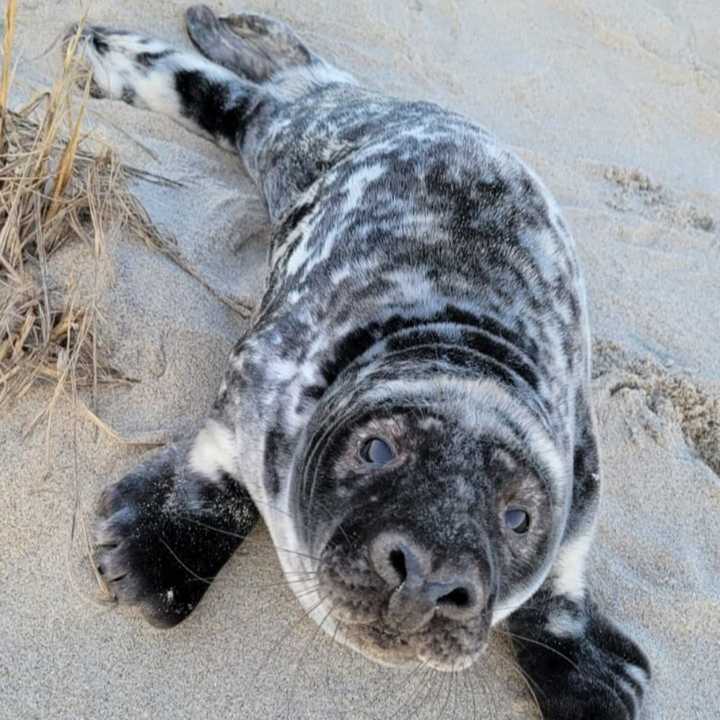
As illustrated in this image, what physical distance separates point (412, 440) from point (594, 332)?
190cm

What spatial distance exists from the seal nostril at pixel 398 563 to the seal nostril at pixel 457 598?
0.09 m

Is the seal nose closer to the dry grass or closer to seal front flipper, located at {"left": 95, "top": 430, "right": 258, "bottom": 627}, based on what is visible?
seal front flipper, located at {"left": 95, "top": 430, "right": 258, "bottom": 627}

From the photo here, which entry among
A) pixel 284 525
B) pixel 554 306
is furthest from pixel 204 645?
pixel 554 306

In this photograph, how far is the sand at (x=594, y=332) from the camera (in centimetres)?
270

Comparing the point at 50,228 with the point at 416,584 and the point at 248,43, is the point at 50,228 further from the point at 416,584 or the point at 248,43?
the point at 248,43

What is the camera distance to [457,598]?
2.22 m

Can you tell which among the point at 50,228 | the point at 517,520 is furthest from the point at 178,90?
the point at 517,520

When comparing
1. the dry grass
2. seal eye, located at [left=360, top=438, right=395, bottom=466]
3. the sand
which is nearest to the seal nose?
seal eye, located at [left=360, top=438, right=395, bottom=466]

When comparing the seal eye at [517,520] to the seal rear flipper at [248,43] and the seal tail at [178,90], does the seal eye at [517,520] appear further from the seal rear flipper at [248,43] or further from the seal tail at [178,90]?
the seal rear flipper at [248,43]

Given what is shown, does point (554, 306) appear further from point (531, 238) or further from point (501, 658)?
point (501, 658)

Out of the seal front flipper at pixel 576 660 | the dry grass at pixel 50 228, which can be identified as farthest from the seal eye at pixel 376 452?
the dry grass at pixel 50 228

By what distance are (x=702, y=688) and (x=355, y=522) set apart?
1263 mm

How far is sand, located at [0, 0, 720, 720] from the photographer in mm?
2703

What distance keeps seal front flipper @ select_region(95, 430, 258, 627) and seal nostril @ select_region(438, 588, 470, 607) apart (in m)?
0.81
